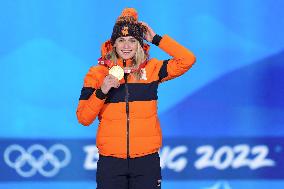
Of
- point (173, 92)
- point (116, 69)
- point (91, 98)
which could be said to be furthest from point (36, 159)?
point (116, 69)

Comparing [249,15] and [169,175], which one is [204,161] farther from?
[249,15]

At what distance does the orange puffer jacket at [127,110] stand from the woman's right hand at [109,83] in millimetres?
33

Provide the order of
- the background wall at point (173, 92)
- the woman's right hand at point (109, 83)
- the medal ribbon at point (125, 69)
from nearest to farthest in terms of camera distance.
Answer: the woman's right hand at point (109, 83), the medal ribbon at point (125, 69), the background wall at point (173, 92)

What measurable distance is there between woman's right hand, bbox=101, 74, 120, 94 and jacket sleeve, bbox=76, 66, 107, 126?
30 mm

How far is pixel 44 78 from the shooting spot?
421 cm

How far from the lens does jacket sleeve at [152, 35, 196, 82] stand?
303 cm

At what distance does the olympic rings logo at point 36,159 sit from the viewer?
4250 millimetres

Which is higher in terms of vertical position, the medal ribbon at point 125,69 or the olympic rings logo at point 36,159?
the medal ribbon at point 125,69

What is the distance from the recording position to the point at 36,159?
426 centimetres

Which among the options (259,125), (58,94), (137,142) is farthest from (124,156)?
(259,125)

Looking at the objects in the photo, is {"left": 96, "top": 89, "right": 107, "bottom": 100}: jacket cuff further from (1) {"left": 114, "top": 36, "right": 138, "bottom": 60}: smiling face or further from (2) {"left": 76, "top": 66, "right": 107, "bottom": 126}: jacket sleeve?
(1) {"left": 114, "top": 36, "right": 138, "bottom": 60}: smiling face

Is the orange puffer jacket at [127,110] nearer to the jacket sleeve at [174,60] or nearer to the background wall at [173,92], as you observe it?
the jacket sleeve at [174,60]

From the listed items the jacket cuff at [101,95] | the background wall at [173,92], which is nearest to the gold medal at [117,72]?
the jacket cuff at [101,95]

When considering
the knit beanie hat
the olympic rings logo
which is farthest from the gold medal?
the olympic rings logo
